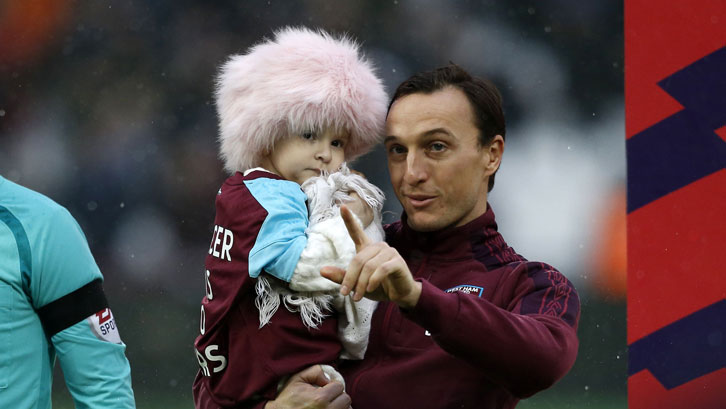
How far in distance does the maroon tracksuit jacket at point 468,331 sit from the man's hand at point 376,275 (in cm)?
4

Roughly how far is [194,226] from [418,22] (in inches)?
89.8

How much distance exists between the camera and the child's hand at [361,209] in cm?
203

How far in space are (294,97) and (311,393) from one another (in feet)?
2.23

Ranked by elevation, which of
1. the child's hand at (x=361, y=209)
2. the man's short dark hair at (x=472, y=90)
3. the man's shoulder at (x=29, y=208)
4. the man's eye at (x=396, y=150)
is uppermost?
the man's short dark hair at (x=472, y=90)

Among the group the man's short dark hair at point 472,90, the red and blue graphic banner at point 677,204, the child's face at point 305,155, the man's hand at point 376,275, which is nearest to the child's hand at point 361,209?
the child's face at point 305,155

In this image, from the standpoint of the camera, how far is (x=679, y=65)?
16.5 feet

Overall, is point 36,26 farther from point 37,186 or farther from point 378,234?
point 378,234

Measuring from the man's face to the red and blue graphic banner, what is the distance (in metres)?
2.97

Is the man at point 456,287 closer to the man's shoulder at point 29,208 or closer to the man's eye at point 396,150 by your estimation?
the man's eye at point 396,150

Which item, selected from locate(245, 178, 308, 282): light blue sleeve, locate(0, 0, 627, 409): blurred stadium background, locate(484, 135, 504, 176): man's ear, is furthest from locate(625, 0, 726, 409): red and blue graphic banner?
locate(245, 178, 308, 282): light blue sleeve

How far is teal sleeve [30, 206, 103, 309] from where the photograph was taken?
1886 millimetres

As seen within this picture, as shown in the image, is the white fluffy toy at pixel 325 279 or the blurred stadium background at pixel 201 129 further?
the blurred stadium background at pixel 201 129

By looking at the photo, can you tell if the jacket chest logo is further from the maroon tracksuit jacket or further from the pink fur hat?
the pink fur hat

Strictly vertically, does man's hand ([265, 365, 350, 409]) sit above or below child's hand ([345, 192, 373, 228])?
below
